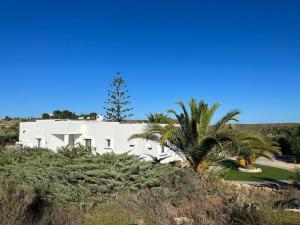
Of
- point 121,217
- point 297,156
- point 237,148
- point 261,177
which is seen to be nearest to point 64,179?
point 121,217

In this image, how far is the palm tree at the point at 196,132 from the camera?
1371 centimetres

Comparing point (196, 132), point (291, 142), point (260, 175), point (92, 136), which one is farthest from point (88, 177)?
point (291, 142)

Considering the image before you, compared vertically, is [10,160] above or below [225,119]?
below

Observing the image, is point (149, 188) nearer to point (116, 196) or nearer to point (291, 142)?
point (116, 196)

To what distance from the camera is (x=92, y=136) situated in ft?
93.2

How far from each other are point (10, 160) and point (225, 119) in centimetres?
777

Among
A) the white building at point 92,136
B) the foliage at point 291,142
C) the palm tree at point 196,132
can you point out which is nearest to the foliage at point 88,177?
the palm tree at point 196,132

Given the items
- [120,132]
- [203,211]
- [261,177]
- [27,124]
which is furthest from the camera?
[27,124]

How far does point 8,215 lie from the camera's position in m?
5.93

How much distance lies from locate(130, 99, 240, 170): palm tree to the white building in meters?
9.92

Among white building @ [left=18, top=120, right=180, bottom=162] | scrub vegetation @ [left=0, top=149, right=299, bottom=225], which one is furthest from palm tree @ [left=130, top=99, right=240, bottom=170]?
white building @ [left=18, top=120, right=180, bottom=162]

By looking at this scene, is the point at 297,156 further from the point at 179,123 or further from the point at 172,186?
the point at 172,186

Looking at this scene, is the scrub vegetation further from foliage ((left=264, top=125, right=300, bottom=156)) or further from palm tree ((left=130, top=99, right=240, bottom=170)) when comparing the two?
foliage ((left=264, top=125, right=300, bottom=156))

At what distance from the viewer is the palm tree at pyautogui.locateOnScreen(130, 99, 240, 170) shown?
540 inches
